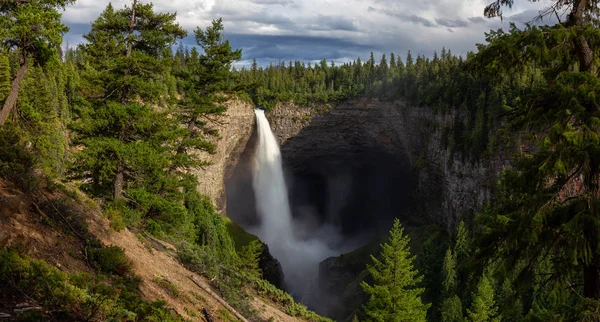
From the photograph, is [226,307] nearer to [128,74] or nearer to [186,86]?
[128,74]

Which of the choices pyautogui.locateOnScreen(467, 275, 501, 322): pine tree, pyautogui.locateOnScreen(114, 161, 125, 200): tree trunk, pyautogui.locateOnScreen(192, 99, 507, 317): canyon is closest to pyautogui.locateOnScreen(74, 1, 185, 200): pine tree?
pyautogui.locateOnScreen(114, 161, 125, 200): tree trunk

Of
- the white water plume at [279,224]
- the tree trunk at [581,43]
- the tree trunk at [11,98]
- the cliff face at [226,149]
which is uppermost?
the tree trunk at [581,43]

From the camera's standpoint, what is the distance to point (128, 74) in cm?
1599

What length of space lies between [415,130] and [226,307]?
45.9 m

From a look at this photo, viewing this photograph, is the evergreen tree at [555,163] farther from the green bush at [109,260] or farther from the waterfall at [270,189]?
the waterfall at [270,189]

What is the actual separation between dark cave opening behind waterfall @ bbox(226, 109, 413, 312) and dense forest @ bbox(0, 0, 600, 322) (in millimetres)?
22773

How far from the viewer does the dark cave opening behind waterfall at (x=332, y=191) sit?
62.9 metres

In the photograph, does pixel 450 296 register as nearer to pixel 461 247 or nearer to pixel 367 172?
pixel 461 247

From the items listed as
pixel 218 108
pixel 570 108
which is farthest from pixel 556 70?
pixel 218 108

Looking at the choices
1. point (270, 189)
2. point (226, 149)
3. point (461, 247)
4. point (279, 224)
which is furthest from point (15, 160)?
point (279, 224)

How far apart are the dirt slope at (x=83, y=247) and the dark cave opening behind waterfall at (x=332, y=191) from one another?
4279cm

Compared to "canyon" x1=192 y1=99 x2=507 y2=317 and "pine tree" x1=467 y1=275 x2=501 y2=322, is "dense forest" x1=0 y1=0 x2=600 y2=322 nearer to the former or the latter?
"pine tree" x1=467 y1=275 x2=501 y2=322

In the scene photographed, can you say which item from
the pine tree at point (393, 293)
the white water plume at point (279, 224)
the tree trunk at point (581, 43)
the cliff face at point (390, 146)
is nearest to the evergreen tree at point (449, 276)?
the cliff face at point (390, 146)

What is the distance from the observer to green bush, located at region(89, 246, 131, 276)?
10.6 m
